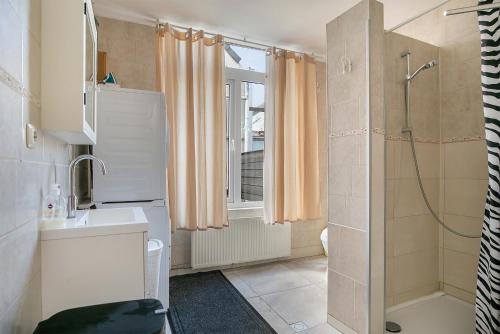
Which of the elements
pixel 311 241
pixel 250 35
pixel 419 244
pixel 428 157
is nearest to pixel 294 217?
pixel 311 241

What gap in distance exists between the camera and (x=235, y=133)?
3111 mm

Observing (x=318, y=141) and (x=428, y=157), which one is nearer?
(x=428, y=157)

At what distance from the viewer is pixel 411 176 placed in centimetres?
213

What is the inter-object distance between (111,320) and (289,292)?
191cm

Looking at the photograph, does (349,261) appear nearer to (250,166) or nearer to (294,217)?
(294,217)

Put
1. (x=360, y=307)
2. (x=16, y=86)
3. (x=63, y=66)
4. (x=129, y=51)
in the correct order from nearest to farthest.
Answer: (x=16, y=86)
(x=63, y=66)
(x=360, y=307)
(x=129, y=51)

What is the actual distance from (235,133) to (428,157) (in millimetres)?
1848

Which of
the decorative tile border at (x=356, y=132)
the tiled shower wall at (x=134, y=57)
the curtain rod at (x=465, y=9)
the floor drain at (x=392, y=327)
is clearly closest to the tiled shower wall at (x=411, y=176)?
the floor drain at (x=392, y=327)

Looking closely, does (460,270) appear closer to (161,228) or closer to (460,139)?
(460,139)

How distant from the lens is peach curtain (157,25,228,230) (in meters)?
2.58

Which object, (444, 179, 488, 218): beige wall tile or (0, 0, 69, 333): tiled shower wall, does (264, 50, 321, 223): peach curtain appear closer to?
(444, 179, 488, 218): beige wall tile

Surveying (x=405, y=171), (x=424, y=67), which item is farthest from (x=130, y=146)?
(x=424, y=67)

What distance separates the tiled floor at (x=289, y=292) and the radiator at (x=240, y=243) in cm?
15

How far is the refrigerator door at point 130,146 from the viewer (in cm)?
204
